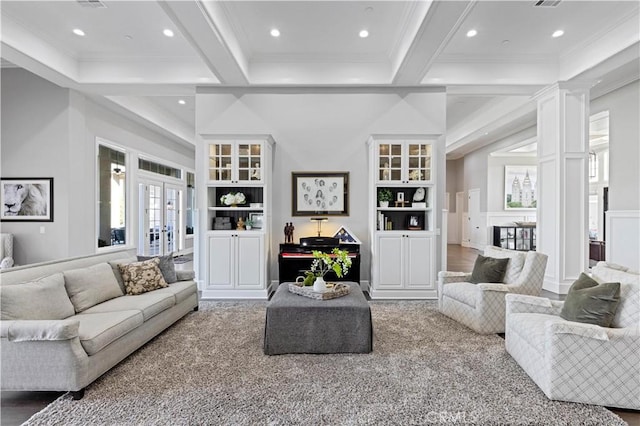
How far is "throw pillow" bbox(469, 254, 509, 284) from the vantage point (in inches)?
147

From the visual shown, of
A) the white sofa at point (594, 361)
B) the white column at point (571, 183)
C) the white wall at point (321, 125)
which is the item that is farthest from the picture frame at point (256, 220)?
the white column at point (571, 183)

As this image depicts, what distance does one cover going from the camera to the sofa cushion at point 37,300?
233 centimetres

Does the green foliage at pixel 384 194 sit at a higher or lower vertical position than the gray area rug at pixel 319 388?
higher

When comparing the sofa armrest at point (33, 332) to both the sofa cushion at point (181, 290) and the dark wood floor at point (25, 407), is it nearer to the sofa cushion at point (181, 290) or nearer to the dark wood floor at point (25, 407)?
the dark wood floor at point (25, 407)

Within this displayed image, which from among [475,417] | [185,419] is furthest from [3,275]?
[475,417]

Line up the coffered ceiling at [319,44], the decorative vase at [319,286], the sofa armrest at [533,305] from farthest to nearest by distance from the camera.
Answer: the coffered ceiling at [319,44] → the decorative vase at [319,286] → the sofa armrest at [533,305]

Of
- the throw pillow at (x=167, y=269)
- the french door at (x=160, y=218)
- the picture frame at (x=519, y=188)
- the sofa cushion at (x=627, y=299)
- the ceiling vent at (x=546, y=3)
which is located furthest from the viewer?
the picture frame at (x=519, y=188)

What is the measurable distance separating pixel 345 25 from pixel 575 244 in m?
4.81

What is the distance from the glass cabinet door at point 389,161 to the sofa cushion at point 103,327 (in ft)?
11.9

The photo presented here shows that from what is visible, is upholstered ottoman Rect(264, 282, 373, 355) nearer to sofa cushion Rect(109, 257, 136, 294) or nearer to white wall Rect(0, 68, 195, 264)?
sofa cushion Rect(109, 257, 136, 294)

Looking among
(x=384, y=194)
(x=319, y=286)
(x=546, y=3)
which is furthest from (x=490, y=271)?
(x=546, y=3)

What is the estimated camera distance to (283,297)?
3.14m

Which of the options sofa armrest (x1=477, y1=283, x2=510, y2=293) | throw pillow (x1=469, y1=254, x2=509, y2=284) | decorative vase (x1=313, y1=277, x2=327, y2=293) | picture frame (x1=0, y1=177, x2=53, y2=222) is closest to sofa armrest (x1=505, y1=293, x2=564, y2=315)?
sofa armrest (x1=477, y1=283, x2=510, y2=293)

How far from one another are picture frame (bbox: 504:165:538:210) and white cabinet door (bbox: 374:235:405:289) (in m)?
7.17
